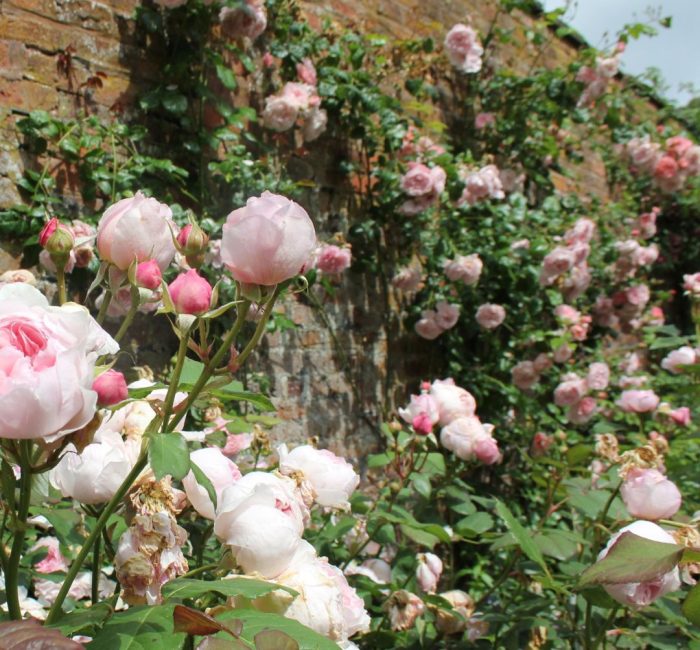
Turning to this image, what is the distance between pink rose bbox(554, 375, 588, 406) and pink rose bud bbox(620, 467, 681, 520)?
2216 millimetres

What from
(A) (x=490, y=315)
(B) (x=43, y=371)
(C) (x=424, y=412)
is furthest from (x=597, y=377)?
(B) (x=43, y=371)

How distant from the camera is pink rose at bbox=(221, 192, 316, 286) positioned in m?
0.57

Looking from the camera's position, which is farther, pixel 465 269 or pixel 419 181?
pixel 465 269

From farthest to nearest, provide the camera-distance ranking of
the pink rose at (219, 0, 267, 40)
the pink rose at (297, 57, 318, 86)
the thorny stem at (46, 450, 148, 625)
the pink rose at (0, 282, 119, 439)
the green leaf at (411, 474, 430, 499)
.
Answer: the pink rose at (297, 57, 318, 86) < the pink rose at (219, 0, 267, 40) < the green leaf at (411, 474, 430, 499) < the thorny stem at (46, 450, 148, 625) < the pink rose at (0, 282, 119, 439)

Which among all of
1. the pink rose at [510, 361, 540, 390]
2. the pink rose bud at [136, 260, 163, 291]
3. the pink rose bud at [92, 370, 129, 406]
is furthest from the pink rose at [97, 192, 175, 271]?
the pink rose at [510, 361, 540, 390]

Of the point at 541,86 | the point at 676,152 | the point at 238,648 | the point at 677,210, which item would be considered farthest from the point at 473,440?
the point at 677,210

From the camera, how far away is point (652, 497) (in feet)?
3.09

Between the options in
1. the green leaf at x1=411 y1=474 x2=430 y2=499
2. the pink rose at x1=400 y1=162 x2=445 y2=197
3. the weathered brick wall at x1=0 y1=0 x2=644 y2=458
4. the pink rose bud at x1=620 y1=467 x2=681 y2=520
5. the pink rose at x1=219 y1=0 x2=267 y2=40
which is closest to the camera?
the pink rose bud at x1=620 y1=467 x2=681 y2=520

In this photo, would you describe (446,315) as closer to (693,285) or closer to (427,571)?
(693,285)

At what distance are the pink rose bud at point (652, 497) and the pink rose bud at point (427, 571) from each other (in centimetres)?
51

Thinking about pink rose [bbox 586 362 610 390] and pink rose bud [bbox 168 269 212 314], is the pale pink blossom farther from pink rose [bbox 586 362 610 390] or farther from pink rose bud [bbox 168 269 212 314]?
pink rose [bbox 586 362 610 390]

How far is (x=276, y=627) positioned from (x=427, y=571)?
941 millimetres

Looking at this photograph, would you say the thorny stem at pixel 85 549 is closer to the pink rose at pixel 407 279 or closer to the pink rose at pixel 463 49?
the pink rose at pixel 407 279

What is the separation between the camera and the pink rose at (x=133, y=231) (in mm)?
615
